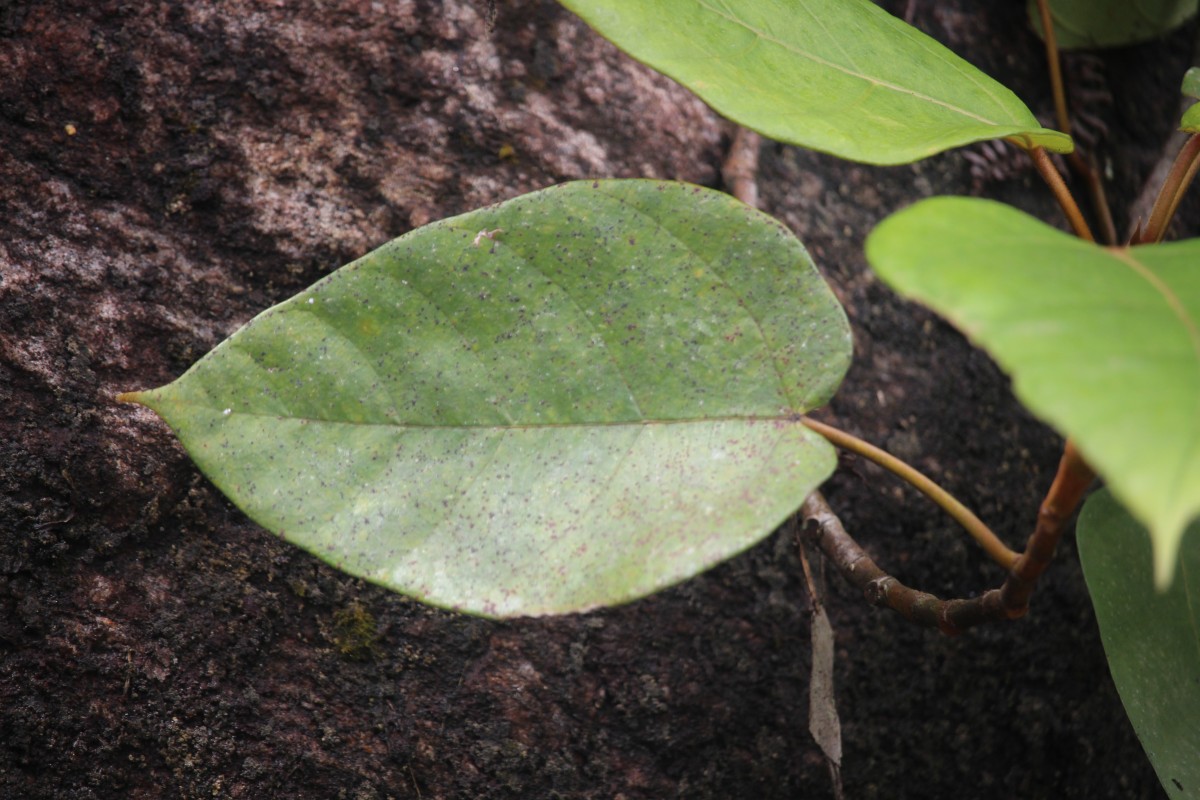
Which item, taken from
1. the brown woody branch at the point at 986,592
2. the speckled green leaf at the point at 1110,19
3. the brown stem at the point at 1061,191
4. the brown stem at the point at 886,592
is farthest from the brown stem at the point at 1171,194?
the speckled green leaf at the point at 1110,19

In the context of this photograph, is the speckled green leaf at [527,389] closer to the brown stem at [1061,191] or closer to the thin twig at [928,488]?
the thin twig at [928,488]

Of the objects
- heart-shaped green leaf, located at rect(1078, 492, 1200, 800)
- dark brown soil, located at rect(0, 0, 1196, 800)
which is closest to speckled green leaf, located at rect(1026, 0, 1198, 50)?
dark brown soil, located at rect(0, 0, 1196, 800)

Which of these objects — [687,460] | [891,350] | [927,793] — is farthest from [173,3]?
[927,793]

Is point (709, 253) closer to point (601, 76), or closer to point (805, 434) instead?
point (805, 434)

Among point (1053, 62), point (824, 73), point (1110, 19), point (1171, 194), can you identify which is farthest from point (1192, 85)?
point (1110, 19)

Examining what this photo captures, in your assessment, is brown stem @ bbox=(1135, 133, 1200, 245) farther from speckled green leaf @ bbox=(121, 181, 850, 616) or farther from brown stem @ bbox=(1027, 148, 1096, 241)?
speckled green leaf @ bbox=(121, 181, 850, 616)
